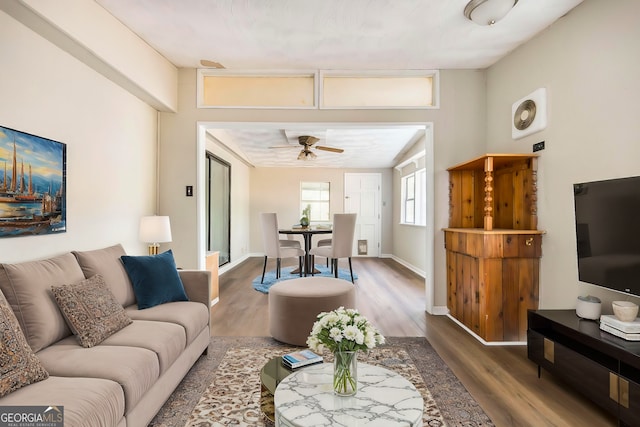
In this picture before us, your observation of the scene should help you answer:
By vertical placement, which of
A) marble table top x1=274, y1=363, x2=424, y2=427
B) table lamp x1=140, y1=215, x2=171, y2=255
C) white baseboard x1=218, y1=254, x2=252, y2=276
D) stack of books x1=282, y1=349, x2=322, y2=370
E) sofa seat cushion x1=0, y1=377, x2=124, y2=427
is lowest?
white baseboard x1=218, y1=254, x2=252, y2=276

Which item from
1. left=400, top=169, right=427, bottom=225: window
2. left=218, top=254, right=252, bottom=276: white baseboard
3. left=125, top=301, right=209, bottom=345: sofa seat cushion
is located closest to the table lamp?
left=125, top=301, right=209, bottom=345: sofa seat cushion

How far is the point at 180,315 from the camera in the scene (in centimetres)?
229

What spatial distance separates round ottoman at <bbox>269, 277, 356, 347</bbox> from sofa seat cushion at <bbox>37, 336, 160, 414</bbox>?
1218 millimetres

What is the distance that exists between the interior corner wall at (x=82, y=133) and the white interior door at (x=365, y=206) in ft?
17.8

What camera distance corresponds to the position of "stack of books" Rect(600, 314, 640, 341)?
185 centimetres

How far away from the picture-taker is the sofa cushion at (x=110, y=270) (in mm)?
2250

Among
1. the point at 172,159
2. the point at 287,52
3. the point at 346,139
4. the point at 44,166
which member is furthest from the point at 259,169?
the point at 44,166

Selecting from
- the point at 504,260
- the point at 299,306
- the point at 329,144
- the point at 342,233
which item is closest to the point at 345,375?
the point at 299,306

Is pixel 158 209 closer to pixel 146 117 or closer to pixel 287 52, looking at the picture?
pixel 146 117

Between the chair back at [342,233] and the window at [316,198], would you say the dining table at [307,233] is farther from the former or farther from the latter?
the window at [316,198]

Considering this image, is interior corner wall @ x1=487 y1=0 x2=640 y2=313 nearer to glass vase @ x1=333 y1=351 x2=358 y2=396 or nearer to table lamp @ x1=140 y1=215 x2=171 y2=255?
glass vase @ x1=333 y1=351 x2=358 y2=396

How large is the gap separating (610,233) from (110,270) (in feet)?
10.4

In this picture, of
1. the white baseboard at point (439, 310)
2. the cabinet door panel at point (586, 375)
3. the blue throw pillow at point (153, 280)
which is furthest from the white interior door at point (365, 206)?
the cabinet door panel at point (586, 375)

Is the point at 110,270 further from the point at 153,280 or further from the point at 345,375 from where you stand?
the point at 345,375
